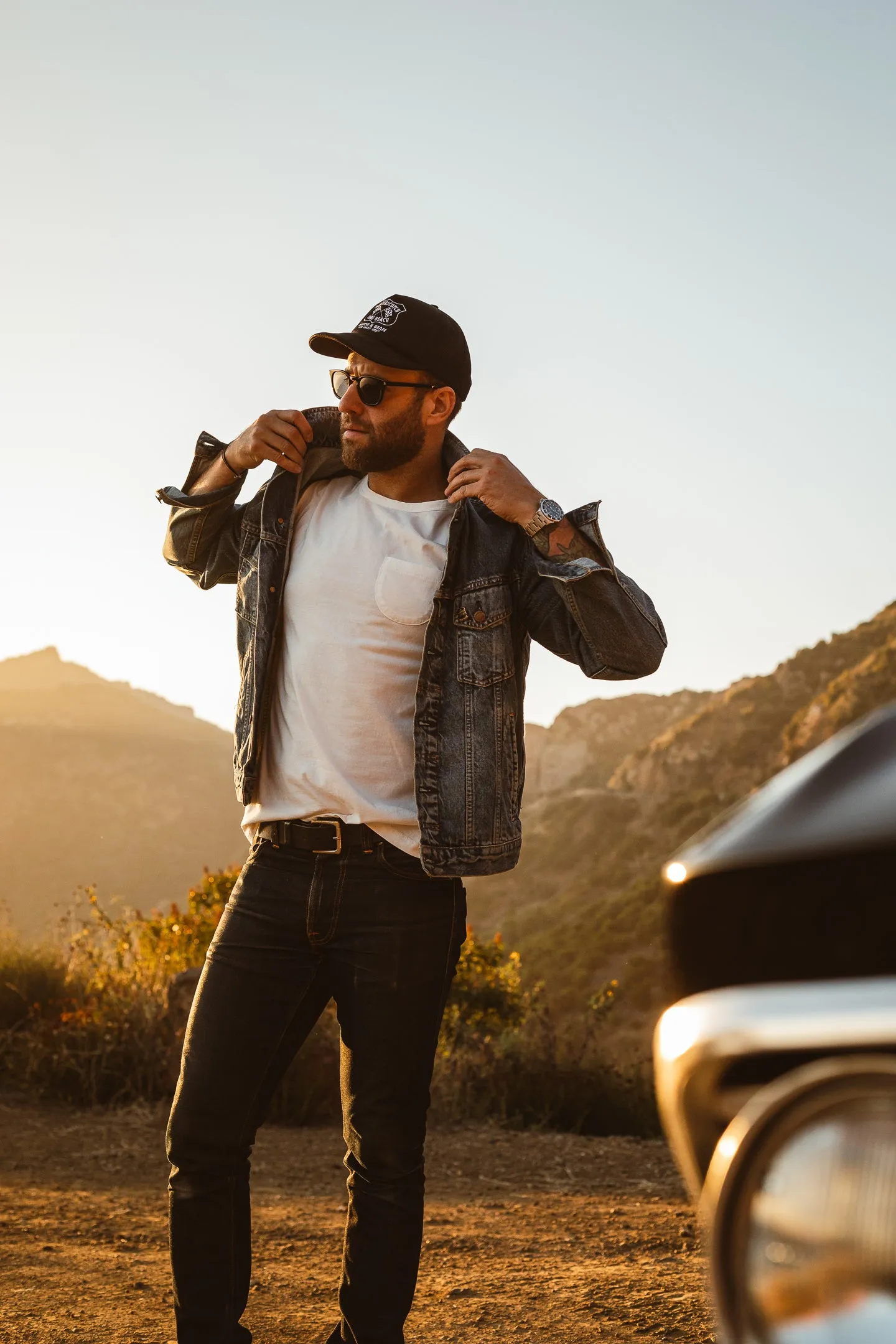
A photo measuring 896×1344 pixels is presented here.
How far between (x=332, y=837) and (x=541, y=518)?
793 mm

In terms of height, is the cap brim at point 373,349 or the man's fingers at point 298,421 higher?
the cap brim at point 373,349

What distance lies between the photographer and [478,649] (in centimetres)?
282

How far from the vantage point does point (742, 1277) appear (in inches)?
36.2

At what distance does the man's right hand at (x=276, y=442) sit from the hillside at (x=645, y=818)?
1152 inches

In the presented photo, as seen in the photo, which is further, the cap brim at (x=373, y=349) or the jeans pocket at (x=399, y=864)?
the cap brim at (x=373, y=349)

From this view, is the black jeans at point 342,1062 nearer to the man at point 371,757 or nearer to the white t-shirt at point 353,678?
the man at point 371,757

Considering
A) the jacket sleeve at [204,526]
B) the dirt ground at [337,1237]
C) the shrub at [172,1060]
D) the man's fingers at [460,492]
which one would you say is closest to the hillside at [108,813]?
the shrub at [172,1060]

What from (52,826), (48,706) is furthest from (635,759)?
(48,706)

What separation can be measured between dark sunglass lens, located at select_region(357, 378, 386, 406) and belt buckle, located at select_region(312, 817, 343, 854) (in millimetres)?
970

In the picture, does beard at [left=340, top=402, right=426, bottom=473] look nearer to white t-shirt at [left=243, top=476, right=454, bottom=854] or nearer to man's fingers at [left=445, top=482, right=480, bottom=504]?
white t-shirt at [left=243, top=476, right=454, bottom=854]

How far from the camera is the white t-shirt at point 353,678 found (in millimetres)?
2746

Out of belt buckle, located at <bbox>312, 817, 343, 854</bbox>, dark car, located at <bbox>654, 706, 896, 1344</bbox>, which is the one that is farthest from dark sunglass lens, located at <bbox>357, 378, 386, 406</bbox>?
dark car, located at <bbox>654, 706, 896, 1344</bbox>

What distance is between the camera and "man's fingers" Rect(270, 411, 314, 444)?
3027 mm

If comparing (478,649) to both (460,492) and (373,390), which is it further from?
(373,390)
